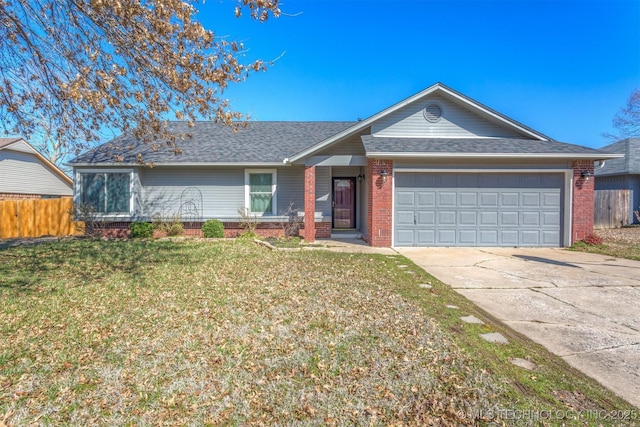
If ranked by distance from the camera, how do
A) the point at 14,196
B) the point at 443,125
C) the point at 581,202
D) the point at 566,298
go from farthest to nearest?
the point at 14,196, the point at 443,125, the point at 581,202, the point at 566,298

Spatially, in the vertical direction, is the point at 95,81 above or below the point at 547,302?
above

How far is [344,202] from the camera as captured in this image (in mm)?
14734

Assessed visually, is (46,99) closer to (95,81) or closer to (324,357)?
(95,81)

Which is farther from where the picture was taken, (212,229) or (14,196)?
(14,196)

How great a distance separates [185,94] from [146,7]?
4.49 feet

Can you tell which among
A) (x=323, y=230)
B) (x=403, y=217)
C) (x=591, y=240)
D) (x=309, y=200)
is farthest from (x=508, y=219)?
(x=309, y=200)

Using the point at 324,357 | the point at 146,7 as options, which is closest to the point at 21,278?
the point at 146,7

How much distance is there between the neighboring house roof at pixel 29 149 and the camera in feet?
61.5

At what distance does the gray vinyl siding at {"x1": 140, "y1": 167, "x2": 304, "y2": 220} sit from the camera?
13195 millimetres

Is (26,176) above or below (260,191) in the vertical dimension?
above

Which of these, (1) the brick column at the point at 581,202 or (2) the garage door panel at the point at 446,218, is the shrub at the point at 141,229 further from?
(1) the brick column at the point at 581,202

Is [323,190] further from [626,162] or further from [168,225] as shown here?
[626,162]

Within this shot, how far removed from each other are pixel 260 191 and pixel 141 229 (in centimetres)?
461

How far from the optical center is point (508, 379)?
9.78 ft
